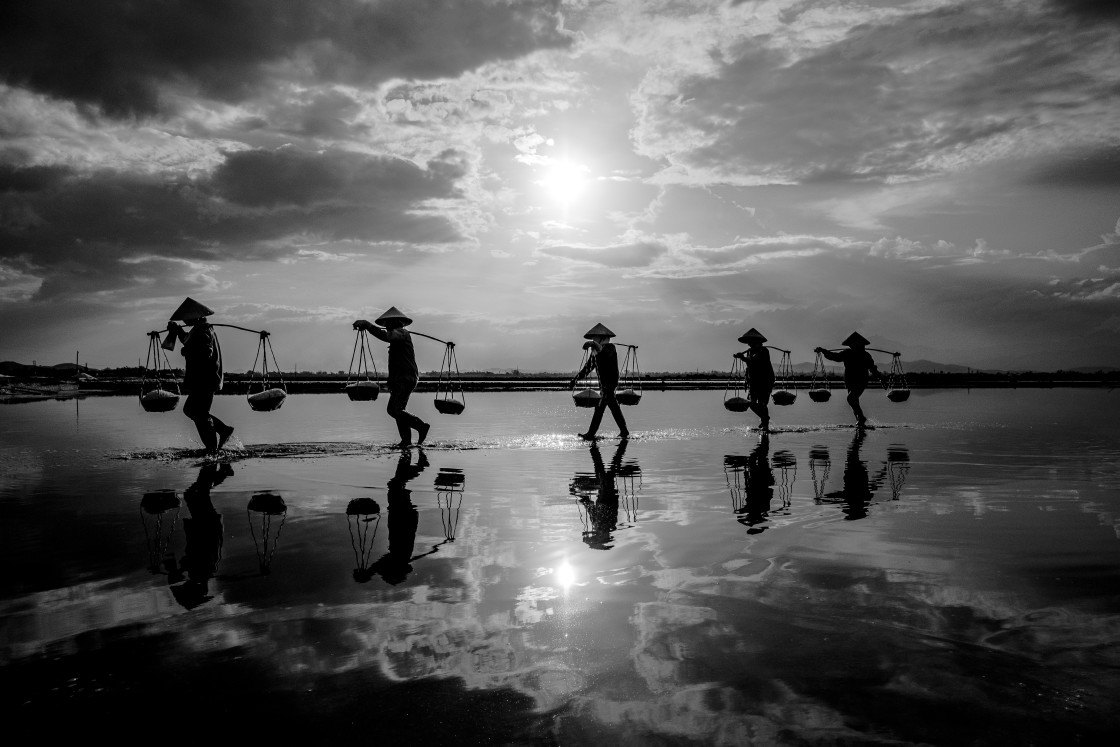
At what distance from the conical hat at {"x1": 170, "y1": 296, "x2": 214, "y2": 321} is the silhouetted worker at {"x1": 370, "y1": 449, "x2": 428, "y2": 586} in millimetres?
4400

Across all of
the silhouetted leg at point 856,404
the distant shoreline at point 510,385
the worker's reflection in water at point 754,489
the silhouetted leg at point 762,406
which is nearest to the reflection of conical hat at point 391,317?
the worker's reflection in water at point 754,489

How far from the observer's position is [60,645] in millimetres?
4199

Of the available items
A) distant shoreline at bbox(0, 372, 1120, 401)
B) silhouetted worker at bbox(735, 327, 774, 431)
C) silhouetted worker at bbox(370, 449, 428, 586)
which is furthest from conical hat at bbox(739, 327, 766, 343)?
distant shoreline at bbox(0, 372, 1120, 401)

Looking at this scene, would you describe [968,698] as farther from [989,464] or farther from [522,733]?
[989,464]

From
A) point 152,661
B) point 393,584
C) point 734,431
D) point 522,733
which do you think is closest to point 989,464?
point 734,431

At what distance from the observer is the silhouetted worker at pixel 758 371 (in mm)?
19047

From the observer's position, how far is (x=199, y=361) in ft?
41.0

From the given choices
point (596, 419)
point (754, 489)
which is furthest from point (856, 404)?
point (754, 489)

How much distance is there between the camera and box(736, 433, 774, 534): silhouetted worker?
7.88 meters

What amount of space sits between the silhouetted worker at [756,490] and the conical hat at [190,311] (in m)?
9.36

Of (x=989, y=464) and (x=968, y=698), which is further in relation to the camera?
(x=989, y=464)

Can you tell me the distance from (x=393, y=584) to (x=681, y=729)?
2807 millimetres

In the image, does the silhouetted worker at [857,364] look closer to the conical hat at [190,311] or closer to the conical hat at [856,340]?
the conical hat at [856,340]

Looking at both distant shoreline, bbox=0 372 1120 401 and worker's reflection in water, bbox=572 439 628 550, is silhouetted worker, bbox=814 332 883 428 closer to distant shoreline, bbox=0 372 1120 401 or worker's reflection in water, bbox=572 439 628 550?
worker's reflection in water, bbox=572 439 628 550
